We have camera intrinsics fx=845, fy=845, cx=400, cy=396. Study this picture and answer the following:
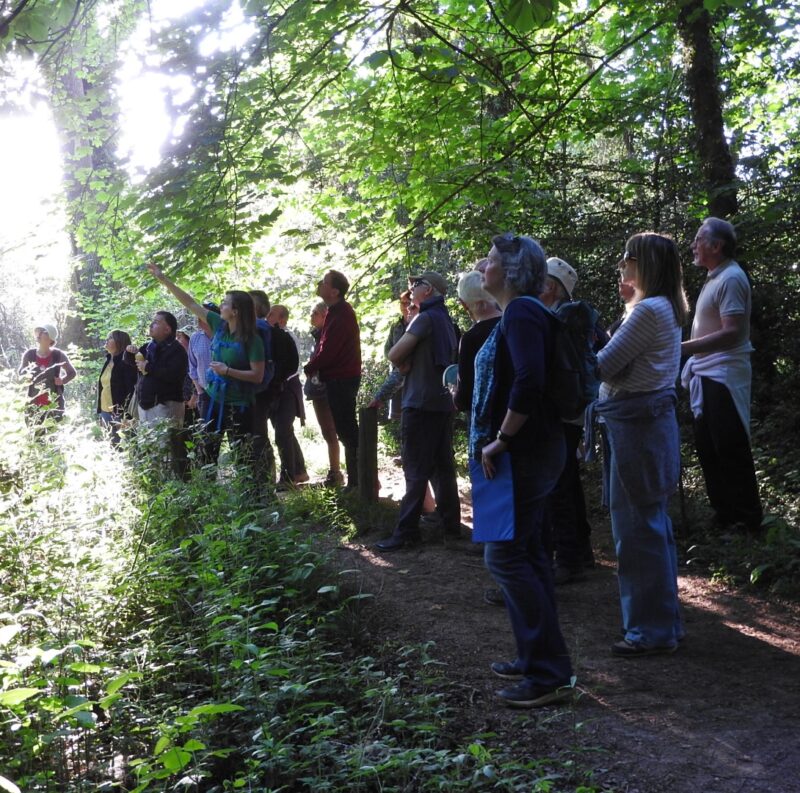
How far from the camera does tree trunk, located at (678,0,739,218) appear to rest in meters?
9.00

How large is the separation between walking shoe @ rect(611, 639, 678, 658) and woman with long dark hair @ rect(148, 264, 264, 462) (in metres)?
3.99

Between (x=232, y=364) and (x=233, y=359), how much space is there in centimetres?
5

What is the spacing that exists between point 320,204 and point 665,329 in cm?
513

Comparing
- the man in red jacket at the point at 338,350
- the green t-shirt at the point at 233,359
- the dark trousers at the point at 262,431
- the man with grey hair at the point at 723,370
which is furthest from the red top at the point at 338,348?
the man with grey hair at the point at 723,370

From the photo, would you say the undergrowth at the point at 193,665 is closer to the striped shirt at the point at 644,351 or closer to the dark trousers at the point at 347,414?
the striped shirt at the point at 644,351

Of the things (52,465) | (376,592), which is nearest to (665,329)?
(376,592)

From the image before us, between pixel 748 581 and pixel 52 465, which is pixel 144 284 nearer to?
pixel 52 465

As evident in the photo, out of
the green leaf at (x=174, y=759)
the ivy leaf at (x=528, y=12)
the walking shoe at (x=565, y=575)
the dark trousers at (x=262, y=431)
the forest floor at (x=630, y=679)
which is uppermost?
the ivy leaf at (x=528, y=12)

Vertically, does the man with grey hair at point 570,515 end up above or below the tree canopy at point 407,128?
A: below

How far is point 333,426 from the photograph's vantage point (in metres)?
9.54

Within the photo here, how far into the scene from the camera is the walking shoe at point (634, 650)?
467cm

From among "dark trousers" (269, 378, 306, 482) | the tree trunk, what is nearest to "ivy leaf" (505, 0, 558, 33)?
the tree trunk

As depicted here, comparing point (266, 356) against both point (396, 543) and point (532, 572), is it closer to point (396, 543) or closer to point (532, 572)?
point (396, 543)

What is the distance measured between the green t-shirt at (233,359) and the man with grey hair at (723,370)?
3.72 meters
